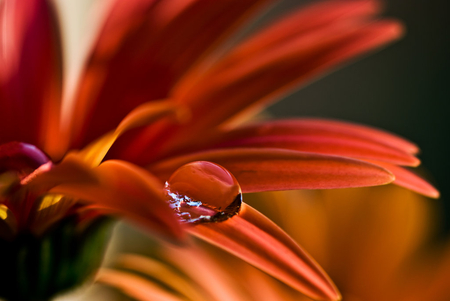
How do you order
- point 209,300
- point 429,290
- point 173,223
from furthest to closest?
point 429,290, point 209,300, point 173,223

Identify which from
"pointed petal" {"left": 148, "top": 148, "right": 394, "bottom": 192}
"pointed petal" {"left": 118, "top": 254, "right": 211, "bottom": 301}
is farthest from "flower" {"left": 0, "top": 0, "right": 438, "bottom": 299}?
"pointed petal" {"left": 118, "top": 254, "right": 211, "bottom": 301}

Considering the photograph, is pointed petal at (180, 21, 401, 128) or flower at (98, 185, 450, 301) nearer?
pointed petal at (180, 21, 401, 128)

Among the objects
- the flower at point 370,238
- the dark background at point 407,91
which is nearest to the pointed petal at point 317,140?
the flower at point 370,238

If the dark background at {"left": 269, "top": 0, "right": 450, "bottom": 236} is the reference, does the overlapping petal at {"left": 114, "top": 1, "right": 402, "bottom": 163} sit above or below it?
above

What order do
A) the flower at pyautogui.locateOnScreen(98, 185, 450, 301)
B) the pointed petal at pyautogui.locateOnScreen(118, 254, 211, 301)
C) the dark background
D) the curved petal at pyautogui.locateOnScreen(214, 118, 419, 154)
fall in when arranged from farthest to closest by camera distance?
1. the dark background
2. the flower at pyautogui.locateOnScreen(98, 185, 450, 301)
3. the pointed petal at pyautogui.locateOnScreen(118, 254, 211, 301)
4. the curved petal at pyautogui.locateOnScreen(214, 118, 419, 154)

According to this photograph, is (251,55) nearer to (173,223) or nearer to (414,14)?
(173,223)

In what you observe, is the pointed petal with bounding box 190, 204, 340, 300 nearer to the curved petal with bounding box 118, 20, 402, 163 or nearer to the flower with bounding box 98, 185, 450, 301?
the curved petal with bounding box 118, 20, 402, 163

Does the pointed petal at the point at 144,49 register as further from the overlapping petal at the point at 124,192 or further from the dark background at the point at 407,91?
the dark background at the point at 407,91

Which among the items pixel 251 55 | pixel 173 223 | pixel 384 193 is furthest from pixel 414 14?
pixel 173 223
